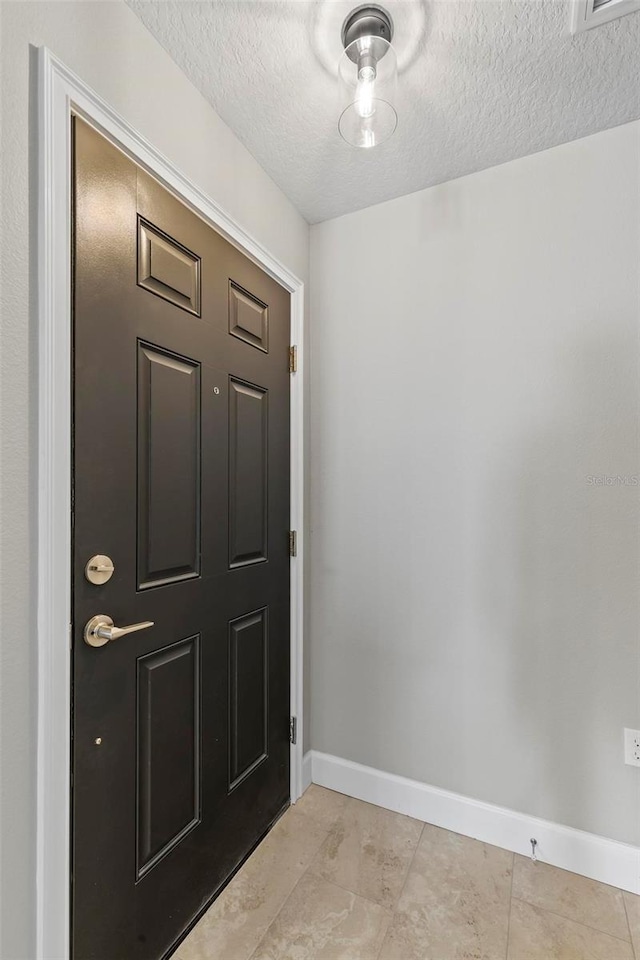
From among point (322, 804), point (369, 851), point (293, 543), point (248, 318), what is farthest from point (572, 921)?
point (248, 318)

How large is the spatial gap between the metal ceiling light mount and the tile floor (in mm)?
2253

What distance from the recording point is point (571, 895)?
4.66ft

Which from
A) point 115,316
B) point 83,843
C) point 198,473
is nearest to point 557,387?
point 198,473

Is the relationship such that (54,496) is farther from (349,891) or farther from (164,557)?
(349,891)

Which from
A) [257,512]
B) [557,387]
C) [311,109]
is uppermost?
[311,109]

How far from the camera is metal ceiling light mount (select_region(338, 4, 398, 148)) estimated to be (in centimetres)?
116

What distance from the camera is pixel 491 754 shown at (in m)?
1.65

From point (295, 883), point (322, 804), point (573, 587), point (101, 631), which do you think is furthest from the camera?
point (322, 804)

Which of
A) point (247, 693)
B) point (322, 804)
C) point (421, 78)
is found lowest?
point (322, 804)

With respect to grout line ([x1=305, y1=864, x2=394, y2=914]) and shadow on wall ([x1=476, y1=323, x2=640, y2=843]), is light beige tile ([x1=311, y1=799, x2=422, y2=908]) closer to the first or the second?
grout line ([x1=305, y1=864, x2=394, y2=914])

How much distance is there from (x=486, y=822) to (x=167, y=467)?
1696mm

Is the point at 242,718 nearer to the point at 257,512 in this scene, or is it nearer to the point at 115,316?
the point at 257,512

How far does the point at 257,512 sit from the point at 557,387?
45.4 inches

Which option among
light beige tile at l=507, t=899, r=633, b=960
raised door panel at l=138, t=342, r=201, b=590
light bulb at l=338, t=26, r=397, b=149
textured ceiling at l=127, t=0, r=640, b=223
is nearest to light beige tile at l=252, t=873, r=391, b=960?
light beige tile at l=507, t=899, r=633, b=960
